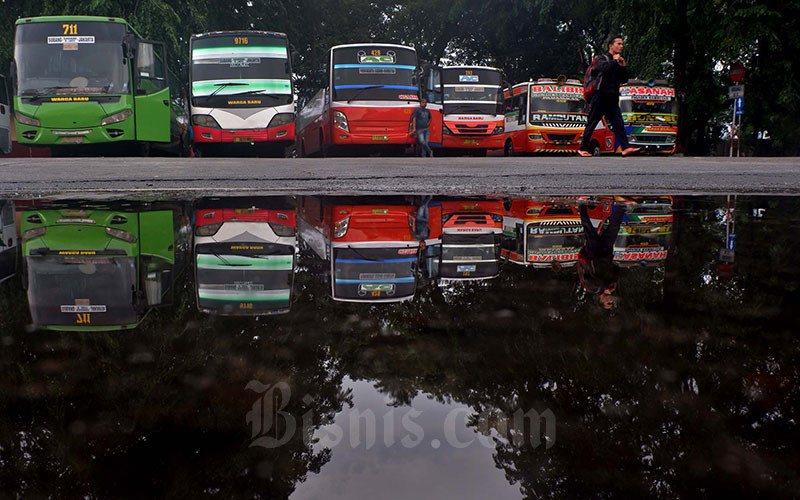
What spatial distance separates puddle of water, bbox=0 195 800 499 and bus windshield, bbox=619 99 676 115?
58.6ft

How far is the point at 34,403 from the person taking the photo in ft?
3.34

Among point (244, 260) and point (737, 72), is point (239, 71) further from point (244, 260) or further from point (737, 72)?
point (244, 260)

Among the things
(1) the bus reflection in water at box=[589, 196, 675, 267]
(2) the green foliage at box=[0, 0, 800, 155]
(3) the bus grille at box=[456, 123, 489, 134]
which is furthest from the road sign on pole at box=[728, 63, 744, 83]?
(1) the bus reflection in water at box=[589, 196, 675, 267]

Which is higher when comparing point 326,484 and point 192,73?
point 192,73

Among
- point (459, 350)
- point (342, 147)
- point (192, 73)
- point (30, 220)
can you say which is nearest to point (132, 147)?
point (192, 73)

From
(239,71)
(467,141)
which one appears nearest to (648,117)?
(467,141)

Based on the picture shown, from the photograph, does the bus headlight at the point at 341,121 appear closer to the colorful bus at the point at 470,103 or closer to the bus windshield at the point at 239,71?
the bus windshield at the point at 239,71

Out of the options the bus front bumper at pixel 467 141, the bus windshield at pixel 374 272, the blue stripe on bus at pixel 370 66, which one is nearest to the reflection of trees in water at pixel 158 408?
the bus windshield at pixel 374 272

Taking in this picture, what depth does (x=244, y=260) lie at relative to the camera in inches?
90.7

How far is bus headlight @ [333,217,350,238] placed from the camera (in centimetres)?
297

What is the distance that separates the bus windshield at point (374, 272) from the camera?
185 centimetres

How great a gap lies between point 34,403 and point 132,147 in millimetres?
13870

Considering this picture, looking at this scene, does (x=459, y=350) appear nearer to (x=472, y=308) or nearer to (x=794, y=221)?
(x=472, y=308)

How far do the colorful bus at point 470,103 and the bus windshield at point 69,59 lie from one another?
30.2 feet
